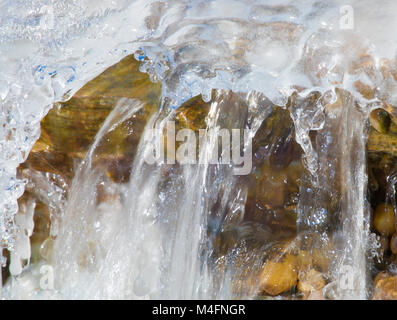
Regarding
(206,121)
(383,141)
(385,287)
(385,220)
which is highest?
(206,121)

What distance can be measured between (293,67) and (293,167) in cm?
57

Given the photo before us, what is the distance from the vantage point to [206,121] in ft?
7.09

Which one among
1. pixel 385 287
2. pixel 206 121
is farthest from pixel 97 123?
pixel 385 287

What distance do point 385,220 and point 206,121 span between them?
1095 millimetres

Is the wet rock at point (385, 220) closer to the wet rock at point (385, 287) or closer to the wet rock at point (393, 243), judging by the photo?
the wet rock at point (393, 243)

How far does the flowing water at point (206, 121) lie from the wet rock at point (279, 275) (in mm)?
55

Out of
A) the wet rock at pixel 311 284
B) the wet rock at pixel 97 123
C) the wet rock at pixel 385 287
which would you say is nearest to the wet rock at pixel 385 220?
the wet rock at pixel 385 287

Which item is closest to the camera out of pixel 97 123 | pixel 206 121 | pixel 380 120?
pixel 380 120

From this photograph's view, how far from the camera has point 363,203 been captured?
220cm

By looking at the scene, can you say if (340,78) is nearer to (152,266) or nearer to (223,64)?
(223,64)

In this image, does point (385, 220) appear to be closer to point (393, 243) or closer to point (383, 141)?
point (393, 243)

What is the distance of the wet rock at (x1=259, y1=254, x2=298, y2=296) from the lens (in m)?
2.27

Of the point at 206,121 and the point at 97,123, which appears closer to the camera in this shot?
the point at 206,121

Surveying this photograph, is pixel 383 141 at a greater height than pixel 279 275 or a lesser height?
greater
